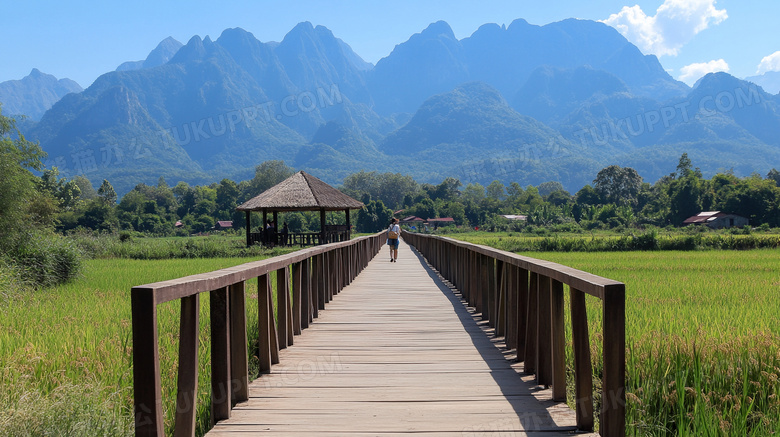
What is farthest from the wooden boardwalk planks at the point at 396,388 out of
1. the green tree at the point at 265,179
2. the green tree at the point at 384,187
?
the green tree at the point at 384,187

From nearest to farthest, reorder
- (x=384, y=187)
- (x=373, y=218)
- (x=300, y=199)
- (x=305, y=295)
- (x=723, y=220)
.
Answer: (x=305, y=295) → (x=300, y=199) → (x=723, y=220) → (x=373, y=218) → (x=384, y=187)

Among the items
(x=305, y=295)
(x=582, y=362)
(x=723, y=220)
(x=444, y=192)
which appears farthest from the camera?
(x=444, y=192)

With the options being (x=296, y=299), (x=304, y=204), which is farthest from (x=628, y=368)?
(x=304, y=204)

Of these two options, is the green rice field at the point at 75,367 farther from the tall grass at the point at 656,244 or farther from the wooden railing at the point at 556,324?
the tall grass at the point at 656,244

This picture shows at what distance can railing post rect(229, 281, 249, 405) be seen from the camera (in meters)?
3.18

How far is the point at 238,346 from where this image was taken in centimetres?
321

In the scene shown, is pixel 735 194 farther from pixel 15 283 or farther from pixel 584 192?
pixel 15 283

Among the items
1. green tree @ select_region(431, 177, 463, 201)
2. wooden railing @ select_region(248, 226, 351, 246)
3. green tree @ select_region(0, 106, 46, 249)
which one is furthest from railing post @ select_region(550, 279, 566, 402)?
green tree @ select_region(431, 177, 463, 201)

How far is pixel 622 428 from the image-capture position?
2.43 meters

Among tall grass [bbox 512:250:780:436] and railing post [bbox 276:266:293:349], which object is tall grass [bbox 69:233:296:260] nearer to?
railing post [bbox 276:266:293:349]

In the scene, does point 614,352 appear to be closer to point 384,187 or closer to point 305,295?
point 305,295

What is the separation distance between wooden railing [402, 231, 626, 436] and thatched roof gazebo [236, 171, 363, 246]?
2010 cm

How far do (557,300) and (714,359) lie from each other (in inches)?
71.2

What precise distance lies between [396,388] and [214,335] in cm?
123
